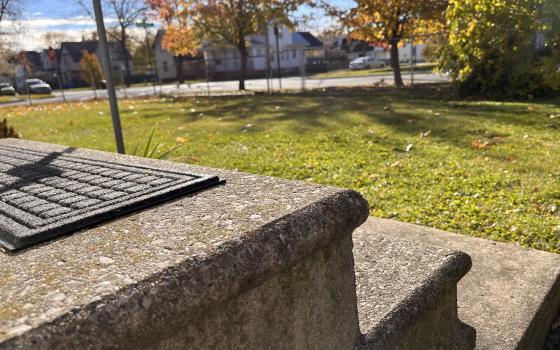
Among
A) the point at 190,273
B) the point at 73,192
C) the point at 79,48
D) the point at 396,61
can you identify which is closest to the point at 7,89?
the point at 396,61

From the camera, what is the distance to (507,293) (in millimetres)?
2293

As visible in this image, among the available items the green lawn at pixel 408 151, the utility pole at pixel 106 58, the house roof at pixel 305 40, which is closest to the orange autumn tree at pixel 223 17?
the green lawn at pixel 408 151

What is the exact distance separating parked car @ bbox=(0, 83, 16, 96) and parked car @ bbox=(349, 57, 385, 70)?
2006 cm

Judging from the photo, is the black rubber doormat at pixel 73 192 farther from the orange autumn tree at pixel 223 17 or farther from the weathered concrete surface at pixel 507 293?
the orange autumn tree at pixel 223 17

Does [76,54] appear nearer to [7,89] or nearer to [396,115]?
[7,89]

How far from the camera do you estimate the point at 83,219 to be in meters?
1.46

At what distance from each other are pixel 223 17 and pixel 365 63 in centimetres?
828

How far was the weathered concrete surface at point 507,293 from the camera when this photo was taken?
2.06 m

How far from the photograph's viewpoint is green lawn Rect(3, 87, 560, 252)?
11.8 feet

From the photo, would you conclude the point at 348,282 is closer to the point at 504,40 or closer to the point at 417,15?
the point at 504,40

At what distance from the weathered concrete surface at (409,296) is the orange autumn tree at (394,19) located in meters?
14.1

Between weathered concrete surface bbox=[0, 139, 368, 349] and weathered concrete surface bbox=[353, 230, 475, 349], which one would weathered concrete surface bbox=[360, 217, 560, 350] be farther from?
weathered concrete surface bbox=[0, 139, 368, 349]

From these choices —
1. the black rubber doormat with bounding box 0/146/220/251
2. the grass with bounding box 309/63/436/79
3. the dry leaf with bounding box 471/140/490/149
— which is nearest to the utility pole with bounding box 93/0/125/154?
the black rubber doormat with bounding box 0/146/220/251

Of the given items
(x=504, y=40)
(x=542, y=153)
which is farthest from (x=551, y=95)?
(x=542, y=153)
